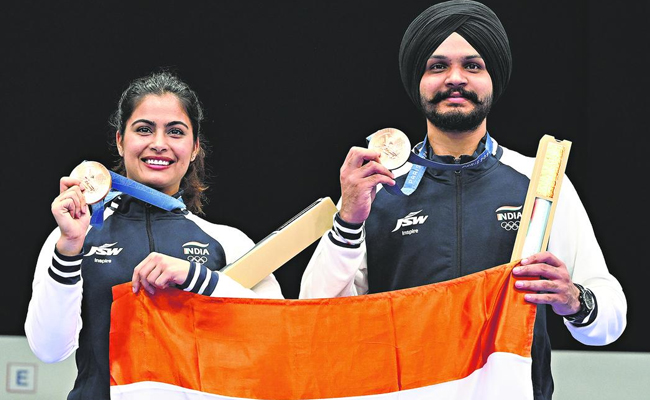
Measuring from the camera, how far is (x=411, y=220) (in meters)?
2.62

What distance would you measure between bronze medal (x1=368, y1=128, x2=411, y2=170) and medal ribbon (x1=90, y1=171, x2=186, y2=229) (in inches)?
23.1

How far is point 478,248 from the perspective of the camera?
2.57 m

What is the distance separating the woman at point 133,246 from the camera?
249 cm

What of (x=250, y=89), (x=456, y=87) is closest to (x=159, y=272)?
(x=456, y=87)

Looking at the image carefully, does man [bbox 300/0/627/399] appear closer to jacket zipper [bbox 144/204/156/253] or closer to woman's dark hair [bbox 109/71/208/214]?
jacket zipper [bbox 144/204/156/253]

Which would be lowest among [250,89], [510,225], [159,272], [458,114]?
[159,272]

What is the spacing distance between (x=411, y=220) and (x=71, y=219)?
0.81 meters

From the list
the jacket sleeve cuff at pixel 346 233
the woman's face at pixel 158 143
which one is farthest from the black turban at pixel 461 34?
the woman's face at pixel 158 143

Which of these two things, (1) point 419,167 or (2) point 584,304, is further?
(1) point 419,167

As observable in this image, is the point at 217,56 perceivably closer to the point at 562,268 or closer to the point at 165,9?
the point at 165,9

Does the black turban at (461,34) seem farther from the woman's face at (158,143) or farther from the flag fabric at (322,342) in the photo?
the woman's face at (158,143)

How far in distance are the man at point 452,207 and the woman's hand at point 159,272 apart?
35 cm

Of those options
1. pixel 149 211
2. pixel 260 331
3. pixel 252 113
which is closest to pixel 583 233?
pixel 260 331

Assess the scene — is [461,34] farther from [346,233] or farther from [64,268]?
[64,268]
